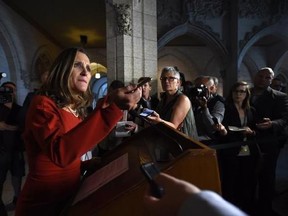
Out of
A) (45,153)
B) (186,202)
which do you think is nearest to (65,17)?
(45,153)

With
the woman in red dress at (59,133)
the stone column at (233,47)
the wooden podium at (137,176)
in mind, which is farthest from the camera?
the stone column at (233,47)

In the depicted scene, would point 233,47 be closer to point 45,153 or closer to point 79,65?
point 79,65

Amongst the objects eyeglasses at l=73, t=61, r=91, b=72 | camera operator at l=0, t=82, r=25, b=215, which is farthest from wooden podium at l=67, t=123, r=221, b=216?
camera operator at l=0, t=82, r=25, b=215

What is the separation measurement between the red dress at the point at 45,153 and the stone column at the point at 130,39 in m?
3.63

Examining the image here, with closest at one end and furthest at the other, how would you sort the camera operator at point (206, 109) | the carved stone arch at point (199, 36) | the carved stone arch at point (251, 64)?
the camera operator at point (206, 109) → the carved stone arch at point (199, 36) → the carved stone arch at point (251, 64)

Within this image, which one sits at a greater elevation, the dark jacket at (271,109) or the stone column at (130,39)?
the stone column at (130,39)

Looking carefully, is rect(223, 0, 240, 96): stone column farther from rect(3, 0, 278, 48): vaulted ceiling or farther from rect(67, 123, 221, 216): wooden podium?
rect(67, 123, 221, 216): wooden podium

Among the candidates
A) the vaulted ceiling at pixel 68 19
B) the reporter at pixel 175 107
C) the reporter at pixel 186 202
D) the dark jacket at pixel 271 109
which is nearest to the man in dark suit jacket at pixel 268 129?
the dark jacket at pixel 271 109

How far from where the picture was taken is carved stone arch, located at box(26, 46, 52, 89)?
32.1 ft

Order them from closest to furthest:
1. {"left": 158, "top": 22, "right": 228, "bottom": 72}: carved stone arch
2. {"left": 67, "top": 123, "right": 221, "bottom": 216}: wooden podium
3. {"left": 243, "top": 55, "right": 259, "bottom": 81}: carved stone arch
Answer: {"left": 67, "top": 123, "right": 221, "bottom": 216}: wooden podium
{"left": 158, "top": 22, "right": 228, "bottom": 72}: carved stone arch
{"left": 243, "top": 55, "right": 259, "bottom": 81}: carved stone arch

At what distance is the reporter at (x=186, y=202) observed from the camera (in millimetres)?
468

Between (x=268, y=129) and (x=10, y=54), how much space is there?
8167 millimetres

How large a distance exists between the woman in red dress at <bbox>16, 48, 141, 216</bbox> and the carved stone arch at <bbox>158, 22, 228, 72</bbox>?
9.76 m

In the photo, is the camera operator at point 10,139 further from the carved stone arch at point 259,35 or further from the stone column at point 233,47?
the carved stone arch at point 259,35
